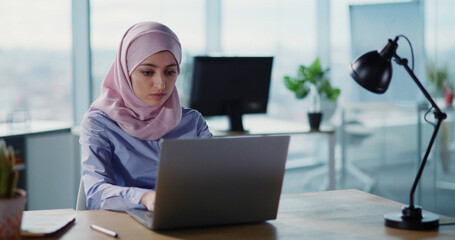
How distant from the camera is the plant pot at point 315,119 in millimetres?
3939

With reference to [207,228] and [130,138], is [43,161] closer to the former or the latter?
[130,138]

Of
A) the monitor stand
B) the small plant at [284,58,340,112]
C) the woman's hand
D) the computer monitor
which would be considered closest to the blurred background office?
the computer monitor

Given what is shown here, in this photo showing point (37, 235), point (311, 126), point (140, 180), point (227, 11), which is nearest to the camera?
point (37, 235)

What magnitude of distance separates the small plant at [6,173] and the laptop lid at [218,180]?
1.06ft

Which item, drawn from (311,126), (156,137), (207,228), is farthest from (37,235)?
(311,126)

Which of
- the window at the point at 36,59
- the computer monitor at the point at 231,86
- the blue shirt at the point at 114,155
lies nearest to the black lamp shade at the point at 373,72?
the blue shirt at the point at 114,155

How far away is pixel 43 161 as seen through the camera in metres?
3.66

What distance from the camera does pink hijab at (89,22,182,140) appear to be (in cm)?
207

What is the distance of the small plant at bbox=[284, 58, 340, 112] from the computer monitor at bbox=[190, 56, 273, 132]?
256 millimetres

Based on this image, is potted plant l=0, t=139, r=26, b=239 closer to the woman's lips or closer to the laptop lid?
the laptop lid

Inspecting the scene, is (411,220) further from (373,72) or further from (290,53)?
(290,53)

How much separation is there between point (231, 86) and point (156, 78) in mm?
1632

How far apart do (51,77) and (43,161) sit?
0.95 metres

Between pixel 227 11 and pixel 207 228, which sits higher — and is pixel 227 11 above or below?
above
